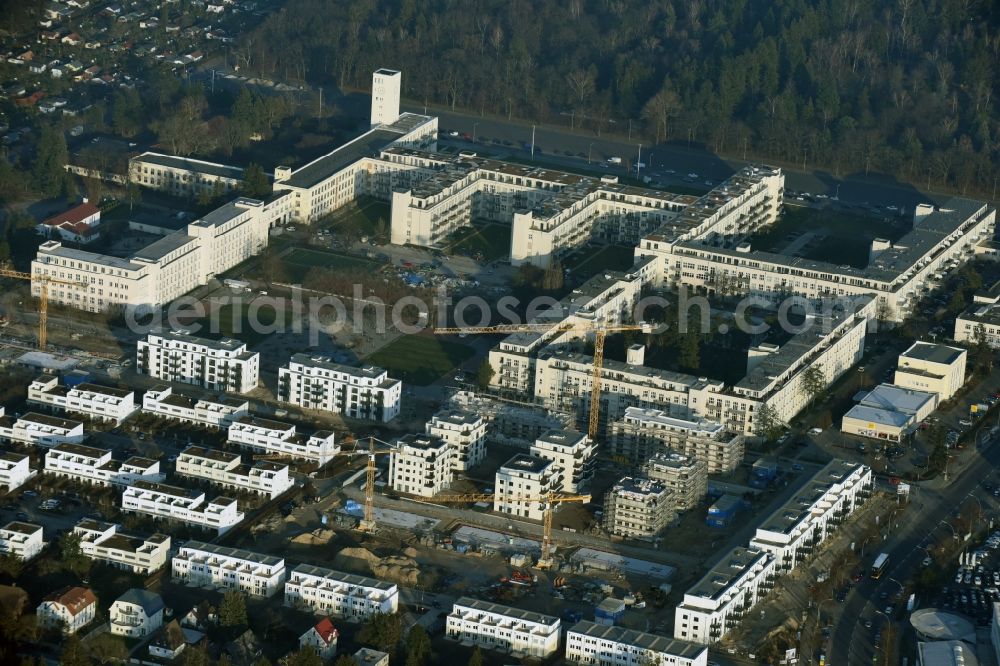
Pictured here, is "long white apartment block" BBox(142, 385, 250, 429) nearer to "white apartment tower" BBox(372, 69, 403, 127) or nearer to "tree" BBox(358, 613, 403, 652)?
"tree" BBox(358, 613, 403, 652)

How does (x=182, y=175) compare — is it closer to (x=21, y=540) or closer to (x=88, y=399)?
(x=88, y=399)

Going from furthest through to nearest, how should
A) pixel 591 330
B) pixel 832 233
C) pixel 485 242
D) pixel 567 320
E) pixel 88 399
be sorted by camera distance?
pixel 832 233
pixel 485 242
pixel 591 330
pixel 567 320
pixel 88 399

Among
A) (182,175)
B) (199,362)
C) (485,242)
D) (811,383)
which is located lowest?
(485,242)

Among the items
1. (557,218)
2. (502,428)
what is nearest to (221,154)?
(557,218)

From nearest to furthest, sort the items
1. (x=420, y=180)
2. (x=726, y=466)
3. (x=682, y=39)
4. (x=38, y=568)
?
(x=38, y=568) → (x=726, y=466) → (x=420, y=180) → (x=682, y=39)

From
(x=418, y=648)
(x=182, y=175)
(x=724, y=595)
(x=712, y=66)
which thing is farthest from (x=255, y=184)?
(x=418, y=648)

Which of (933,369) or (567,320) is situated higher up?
(567,320)

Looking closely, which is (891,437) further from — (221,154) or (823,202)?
(221,154)
